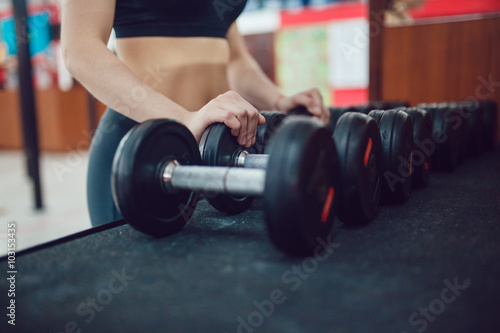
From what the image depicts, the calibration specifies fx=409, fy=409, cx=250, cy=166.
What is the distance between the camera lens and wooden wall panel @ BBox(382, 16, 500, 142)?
193cm

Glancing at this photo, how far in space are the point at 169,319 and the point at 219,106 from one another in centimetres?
41

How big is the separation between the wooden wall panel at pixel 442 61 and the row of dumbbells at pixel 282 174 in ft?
4.60

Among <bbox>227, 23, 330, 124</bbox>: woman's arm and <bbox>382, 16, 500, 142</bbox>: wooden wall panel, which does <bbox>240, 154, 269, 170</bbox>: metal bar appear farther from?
<bbox>382, 16, 500, 142</bbox>: wooden wall panel

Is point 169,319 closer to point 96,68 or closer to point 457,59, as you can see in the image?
point 96,68

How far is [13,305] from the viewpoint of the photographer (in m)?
0.45

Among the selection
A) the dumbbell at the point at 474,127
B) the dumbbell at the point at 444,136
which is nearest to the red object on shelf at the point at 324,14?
the dumbbell at the point at 474,127

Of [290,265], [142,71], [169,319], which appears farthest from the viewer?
[142,71]

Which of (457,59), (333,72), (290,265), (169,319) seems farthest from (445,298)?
(333,72)

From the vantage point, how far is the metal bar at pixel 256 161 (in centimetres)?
72

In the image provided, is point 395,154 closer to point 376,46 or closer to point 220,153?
point 220,153

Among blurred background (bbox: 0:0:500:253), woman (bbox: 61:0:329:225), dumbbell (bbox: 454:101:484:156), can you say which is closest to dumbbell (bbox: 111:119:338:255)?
woman (bbox: 61:0:329:225)

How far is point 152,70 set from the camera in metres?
1.01

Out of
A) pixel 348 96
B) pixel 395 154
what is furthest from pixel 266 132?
pixel 348 96

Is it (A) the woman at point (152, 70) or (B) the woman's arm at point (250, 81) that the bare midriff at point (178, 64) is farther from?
(B) the woman's arm at point (250, 81)
